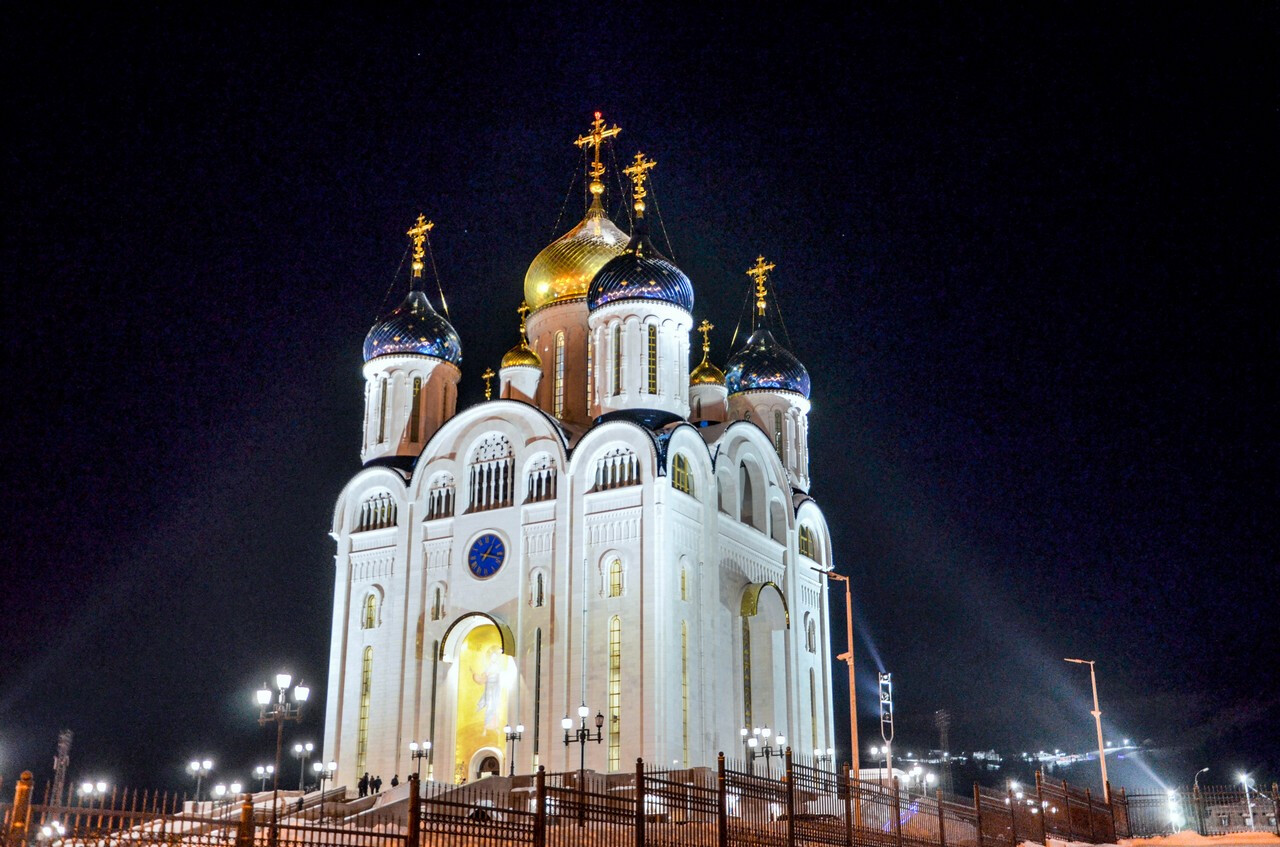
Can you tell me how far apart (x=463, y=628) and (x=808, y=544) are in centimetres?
1259

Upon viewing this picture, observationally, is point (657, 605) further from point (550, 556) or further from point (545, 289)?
point (545, 289)

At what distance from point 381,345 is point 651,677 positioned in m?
13.1

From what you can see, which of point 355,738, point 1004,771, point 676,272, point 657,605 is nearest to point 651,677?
point 657,605

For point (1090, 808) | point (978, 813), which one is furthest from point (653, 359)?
point (978, 813)

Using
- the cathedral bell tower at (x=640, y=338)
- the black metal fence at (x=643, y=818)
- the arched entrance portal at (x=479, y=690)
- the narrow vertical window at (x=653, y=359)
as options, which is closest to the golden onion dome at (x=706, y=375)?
the cathedral bell tower at (x=640, y=338)

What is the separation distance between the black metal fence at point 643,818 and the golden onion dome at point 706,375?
14491 mm

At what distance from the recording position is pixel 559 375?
35.9 m

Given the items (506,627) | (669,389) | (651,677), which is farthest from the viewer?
(669,389)

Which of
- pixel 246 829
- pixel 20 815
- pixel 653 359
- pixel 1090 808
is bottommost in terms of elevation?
pixel 246 829

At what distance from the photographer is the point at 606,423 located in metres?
30.8

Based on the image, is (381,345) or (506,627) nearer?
(506,627)

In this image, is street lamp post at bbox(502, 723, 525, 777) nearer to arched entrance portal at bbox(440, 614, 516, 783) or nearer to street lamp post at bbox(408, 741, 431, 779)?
arched entrance portal at bbox(440, 614, 516, 783)

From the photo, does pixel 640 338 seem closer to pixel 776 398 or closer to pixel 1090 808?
pixel 776 398

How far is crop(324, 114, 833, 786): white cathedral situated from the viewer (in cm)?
2911
